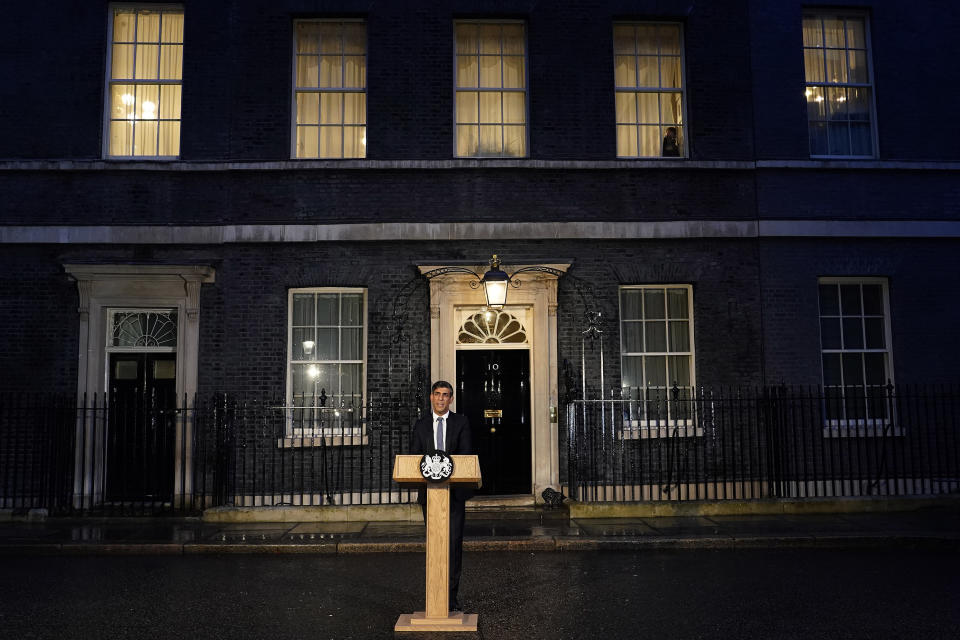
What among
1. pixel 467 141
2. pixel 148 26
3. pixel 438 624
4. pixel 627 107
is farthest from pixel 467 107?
pixel 438 624

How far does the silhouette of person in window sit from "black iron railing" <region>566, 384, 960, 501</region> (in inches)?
148

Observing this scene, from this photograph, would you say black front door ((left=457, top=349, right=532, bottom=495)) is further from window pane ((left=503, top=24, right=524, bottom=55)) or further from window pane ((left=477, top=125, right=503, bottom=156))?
window pane ((left=503, top=24, right=524, bottom=55))

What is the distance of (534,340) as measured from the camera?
11219mm

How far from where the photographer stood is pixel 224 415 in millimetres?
10641

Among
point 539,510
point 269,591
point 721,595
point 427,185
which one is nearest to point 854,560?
point 721,595

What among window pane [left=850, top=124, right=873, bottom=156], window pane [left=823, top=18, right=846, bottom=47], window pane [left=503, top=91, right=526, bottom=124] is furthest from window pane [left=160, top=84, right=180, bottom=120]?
window pane [left=850, top=124, right=873, bottom=156]

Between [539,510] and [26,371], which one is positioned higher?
[26,371]

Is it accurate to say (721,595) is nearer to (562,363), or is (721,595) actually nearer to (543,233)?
(562,363)

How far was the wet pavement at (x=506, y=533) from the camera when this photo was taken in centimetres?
846

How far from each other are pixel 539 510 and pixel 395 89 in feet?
21.7

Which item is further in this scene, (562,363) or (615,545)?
(562,363)

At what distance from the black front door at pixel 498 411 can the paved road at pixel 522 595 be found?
294 cm

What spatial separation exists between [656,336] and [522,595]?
5.99 meters

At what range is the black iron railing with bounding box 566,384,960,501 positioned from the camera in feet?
35.1
